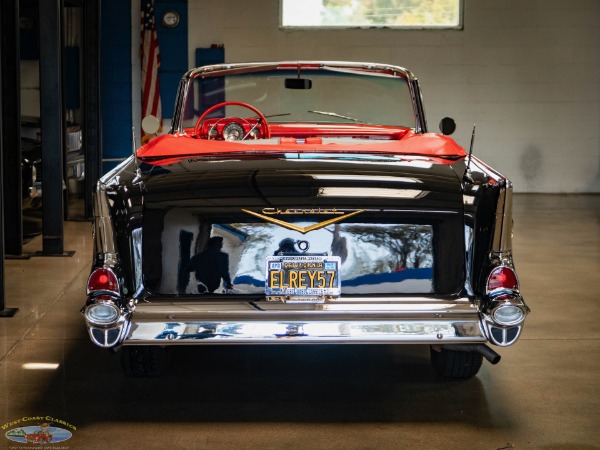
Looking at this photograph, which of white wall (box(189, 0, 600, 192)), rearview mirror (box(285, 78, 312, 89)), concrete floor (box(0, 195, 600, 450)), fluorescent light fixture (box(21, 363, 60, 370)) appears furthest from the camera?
white wall (box(189, 0, 600, 192))

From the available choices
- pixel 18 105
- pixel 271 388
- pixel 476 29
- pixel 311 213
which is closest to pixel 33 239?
pixel 18 105

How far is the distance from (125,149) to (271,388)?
10073 mm

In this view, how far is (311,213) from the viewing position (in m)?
3.64

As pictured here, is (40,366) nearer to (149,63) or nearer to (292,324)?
(292,324)

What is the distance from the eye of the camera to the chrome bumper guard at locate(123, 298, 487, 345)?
355 centimetres

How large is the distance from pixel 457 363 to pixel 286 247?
1184 mm

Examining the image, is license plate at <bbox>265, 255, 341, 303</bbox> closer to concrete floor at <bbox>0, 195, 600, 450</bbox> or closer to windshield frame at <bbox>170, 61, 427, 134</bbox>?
concrete floor at <bbox>0, 195, 600, 450</bbox>

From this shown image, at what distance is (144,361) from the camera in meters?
4.33

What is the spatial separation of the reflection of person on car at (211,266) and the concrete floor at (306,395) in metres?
0.56

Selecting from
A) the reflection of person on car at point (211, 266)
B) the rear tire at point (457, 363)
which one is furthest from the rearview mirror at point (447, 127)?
the reflection of person on car at point (211, 266)

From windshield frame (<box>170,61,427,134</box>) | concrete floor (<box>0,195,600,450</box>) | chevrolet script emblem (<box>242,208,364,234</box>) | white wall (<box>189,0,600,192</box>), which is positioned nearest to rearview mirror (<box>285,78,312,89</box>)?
windshield frame (<box>170,61,427,134</box>)

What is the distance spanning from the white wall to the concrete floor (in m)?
8.52

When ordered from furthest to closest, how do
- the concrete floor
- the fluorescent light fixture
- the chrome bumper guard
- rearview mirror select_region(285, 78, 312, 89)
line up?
rearview mirror select_region(285, 78, 312, 89) → the fluorescent light fixture → the concrete floor → the chrome bumper guard

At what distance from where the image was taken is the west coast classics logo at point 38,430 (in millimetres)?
3620
